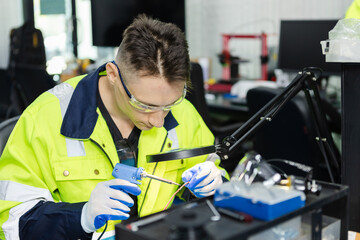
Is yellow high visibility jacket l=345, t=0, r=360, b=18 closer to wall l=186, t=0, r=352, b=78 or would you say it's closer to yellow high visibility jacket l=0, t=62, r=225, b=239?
yellow high visibility jacket l=0, t=62, r=225, b=239

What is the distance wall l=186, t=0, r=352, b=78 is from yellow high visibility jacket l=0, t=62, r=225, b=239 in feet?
7.52

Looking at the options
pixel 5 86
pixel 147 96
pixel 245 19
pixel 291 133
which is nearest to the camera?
pixel 147 96

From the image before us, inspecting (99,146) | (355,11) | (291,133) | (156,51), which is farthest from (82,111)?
(291,133)

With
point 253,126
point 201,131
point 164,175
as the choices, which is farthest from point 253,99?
point 253,126

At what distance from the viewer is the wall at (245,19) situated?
361 centimetres

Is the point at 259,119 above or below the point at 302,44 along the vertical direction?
below

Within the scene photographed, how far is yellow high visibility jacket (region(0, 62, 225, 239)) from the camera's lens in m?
1.31

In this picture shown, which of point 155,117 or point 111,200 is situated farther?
point 155,117

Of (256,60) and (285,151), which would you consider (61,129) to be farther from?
(256,60)

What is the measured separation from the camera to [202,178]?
1.32 meters

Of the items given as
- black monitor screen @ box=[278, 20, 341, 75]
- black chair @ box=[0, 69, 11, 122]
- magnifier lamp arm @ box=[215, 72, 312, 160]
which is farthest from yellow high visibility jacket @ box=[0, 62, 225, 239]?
black chair @ box=[0, 69, 11, 122]

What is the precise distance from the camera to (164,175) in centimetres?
152

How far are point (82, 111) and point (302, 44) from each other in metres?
2.34

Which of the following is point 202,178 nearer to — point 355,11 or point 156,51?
point 156,51
